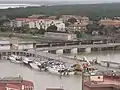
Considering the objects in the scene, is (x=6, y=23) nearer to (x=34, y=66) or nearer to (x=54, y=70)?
(x=34, y=66)

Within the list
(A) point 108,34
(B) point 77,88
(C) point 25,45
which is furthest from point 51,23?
(B) point 77,88

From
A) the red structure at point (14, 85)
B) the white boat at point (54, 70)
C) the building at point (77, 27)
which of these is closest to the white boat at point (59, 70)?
the white boat at point (54, 70)

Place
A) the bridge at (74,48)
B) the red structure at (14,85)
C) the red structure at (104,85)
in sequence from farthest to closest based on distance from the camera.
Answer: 1. the bridge at (74,48)
2. the red structure at (14,85)
3. the red structure at (104,85)

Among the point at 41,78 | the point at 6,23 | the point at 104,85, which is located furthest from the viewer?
the point at 6,23

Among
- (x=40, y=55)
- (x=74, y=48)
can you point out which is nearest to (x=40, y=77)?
(x=40, y=55)

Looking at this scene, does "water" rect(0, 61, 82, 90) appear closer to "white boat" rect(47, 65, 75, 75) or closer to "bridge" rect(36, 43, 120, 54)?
"white boat" rect(47, 65, 75, 75)

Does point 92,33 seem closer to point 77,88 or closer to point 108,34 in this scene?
point 108,34

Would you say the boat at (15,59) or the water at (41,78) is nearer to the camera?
the water at (41,78)

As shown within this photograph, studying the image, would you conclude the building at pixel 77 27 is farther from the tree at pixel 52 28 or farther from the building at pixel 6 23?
the building at pixel 6 23
